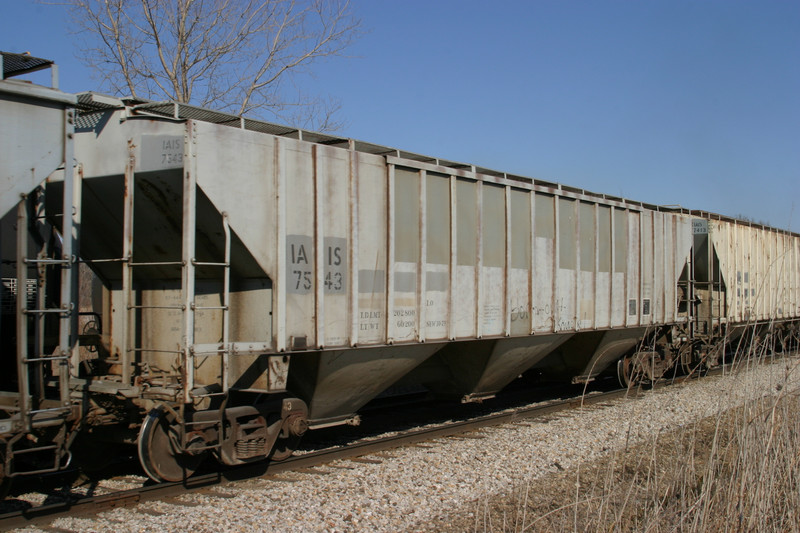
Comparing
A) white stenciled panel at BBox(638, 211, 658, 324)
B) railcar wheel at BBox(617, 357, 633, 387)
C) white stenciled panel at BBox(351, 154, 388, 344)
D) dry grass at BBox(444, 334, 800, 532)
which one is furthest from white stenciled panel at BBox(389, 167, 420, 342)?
railcar wheel at BBox(617, 357, 633, 387)

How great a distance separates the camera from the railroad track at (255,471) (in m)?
5.66

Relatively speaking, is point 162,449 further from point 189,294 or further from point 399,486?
point 399,486

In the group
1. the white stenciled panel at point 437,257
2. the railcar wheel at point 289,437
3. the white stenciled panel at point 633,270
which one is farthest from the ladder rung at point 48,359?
the white stenciled panel at point 633,270

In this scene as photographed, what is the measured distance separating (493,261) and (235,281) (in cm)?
381

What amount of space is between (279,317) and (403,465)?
2.30m

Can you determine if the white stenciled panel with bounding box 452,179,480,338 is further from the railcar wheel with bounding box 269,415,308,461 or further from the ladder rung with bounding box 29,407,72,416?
the ladder rung with bounding box 29,407,72,416

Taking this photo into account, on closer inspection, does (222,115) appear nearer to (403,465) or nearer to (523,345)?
(403,465)

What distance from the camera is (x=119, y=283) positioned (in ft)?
26.1

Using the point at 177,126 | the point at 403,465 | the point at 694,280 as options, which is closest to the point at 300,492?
the point at 403,465

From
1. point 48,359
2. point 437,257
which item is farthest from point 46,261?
point 437,257

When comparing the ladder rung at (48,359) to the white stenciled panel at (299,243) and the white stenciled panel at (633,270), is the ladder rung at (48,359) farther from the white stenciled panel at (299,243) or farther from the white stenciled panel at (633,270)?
the white stenciled panel at (633,270)

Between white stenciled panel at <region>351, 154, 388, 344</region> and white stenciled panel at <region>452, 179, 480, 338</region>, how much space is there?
1.25 meters

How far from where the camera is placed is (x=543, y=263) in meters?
10.3

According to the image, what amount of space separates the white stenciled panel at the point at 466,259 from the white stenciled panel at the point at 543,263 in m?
1.44
